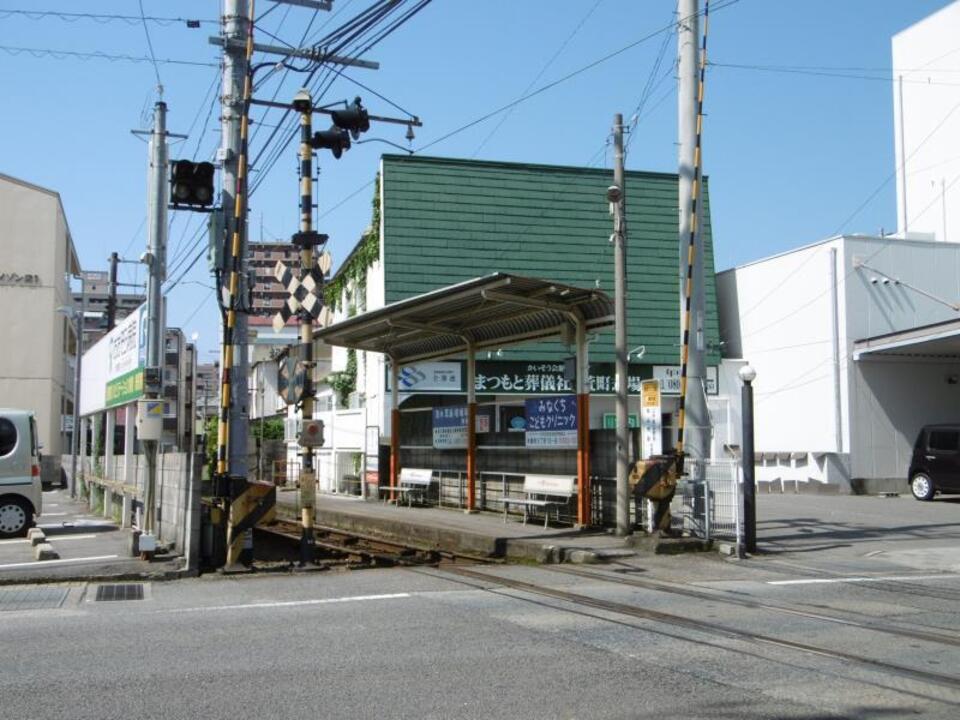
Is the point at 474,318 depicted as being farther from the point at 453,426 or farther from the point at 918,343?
the point at 918,343

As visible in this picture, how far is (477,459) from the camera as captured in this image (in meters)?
21.2

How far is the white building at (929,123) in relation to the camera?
34.3m

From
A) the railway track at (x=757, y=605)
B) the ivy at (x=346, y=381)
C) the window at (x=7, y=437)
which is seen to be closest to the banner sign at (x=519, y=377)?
the ivy at (x=346, y=381)

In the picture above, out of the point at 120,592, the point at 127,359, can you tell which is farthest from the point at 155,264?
the point at 120,592

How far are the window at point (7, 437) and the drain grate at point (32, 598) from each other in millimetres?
7861

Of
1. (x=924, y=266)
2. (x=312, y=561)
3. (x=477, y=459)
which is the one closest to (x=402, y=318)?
(x=477, y=459)

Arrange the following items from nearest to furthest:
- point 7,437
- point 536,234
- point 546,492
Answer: point 546,492, point 7,437, point 536,234

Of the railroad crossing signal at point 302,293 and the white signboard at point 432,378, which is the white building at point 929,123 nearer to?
the white signboard at point 432,378

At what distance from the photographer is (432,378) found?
30.1m

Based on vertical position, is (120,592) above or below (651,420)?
below

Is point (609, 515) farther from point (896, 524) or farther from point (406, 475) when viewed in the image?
point (406, 475)

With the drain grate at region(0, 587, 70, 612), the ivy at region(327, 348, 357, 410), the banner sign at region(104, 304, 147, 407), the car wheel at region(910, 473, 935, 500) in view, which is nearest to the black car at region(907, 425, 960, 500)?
the car wheel at region(910, 473, 935, 500)

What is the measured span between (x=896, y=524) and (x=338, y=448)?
2025 centimetres

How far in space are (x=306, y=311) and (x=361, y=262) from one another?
20934 millimetres
